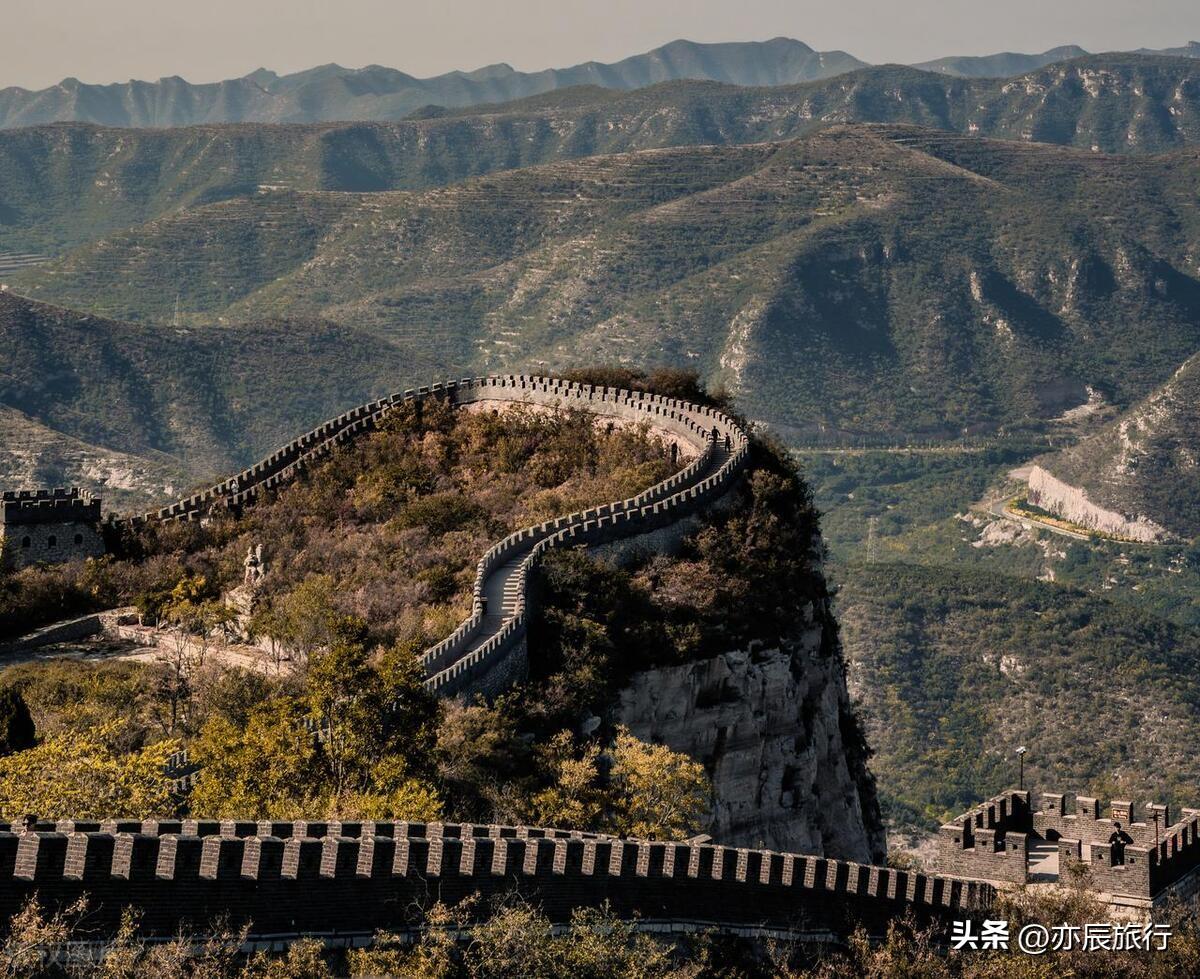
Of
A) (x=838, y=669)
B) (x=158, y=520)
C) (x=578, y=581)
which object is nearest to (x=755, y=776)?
(x=578, y=581)

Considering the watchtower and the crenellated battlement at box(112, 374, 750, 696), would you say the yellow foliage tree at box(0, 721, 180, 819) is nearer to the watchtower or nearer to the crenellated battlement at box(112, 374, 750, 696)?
the crenellated battlement at box(112, 374, 750, 696)

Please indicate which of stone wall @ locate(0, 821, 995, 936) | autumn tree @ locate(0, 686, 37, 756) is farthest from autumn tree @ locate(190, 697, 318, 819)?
stone wall @ locate(0, 821, 995, 936)

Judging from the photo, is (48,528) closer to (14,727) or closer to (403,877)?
(14,727)

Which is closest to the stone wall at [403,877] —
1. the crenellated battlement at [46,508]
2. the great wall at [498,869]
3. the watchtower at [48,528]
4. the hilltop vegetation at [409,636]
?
the great wall at [498,869]

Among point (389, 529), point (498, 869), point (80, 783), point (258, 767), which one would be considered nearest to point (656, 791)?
point (258, 767)

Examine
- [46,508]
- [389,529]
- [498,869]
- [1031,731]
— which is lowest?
[1031,731]

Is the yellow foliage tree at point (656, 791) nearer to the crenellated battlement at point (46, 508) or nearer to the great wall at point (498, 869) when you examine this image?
the great wall at point (498, 869)

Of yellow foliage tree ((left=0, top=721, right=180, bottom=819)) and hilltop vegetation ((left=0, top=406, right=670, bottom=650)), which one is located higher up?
yellow foliage tree ((left=0, top=721, right=180, bottom=819))
